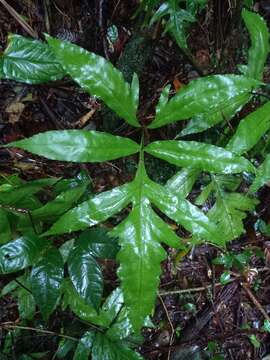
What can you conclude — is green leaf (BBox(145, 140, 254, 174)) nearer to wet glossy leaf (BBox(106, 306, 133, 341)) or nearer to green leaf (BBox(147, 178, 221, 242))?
green leaf (BBox(147, 178, 221, 242))

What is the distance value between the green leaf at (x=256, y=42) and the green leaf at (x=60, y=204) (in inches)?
35.1

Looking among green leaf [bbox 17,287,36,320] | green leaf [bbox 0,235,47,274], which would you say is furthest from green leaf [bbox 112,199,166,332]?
green leaf [bbox 17,287,36,320]

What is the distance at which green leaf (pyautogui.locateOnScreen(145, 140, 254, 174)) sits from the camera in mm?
1400

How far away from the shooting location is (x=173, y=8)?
69.9 inches

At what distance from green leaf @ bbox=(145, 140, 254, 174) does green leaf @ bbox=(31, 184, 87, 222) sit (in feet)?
1.05

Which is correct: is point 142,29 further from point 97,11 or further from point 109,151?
point 109,151

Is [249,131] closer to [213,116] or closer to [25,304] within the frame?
[213,116]

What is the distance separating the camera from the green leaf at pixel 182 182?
1.82 meters

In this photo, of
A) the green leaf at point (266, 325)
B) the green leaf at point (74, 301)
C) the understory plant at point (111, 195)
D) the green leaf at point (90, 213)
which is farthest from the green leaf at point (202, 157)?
the green leaf at point (266, 325)

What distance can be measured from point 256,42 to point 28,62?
3.12ft

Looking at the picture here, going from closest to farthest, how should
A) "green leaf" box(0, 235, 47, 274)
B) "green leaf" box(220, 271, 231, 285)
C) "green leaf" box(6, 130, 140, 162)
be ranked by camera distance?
"green leaf" box(6, 130, 140, 162), "green leaf" box(0, 235, 47, 274), "green leaf" box(220, 271, 231, 285)

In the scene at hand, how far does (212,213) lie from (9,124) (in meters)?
1.13

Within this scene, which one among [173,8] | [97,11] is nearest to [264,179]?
[173,8]

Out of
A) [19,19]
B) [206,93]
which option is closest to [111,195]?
[206,93]
